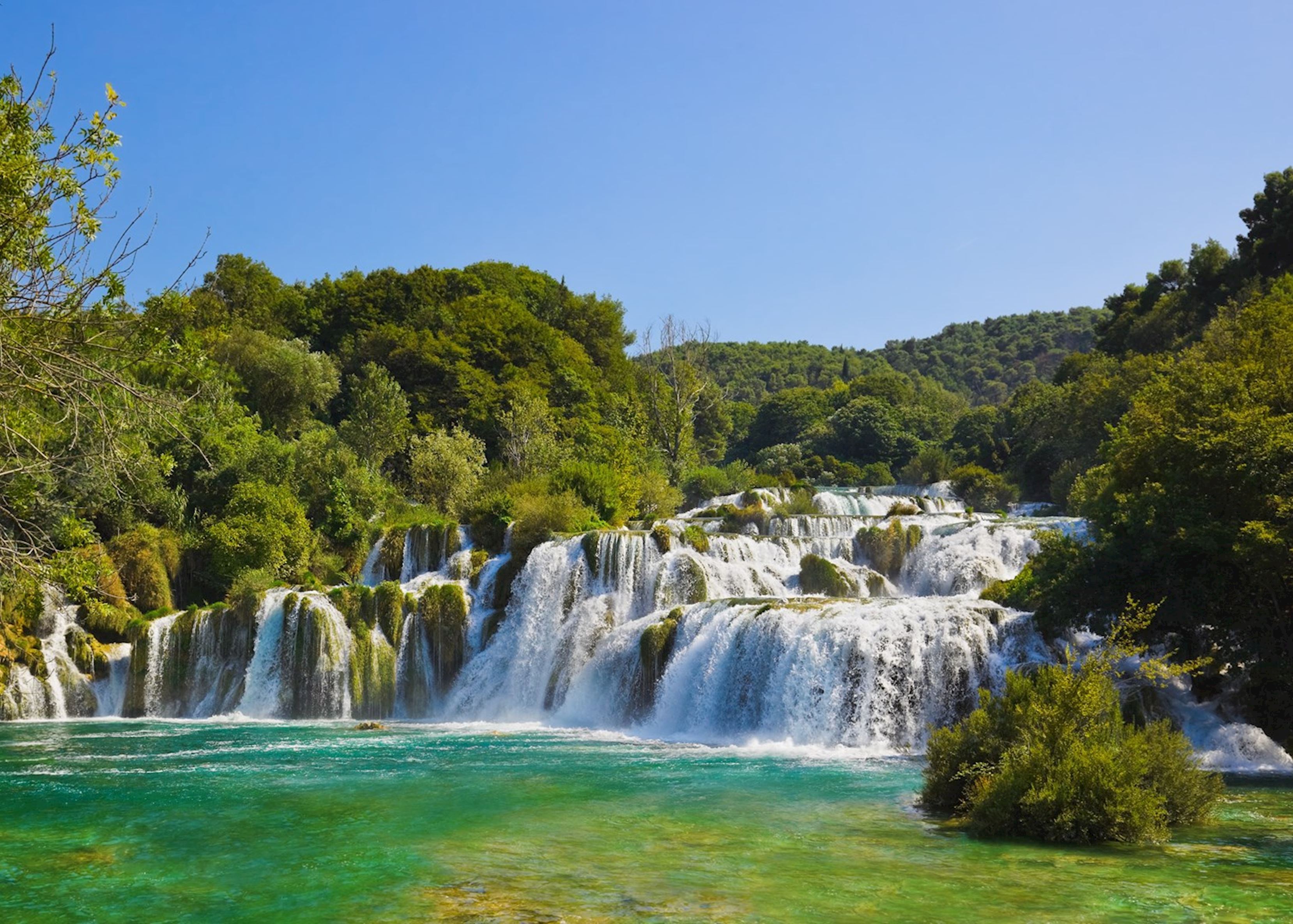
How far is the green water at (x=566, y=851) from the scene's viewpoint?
9.81m

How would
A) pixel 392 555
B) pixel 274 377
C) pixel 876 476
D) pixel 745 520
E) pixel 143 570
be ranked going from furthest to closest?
pixel 876 476, pixel 274 377, pixel 745 520, pixel 392 555, pixel 143 570

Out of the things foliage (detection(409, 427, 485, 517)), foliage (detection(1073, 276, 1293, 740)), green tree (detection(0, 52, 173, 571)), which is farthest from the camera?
foliage (detection(409, 427, 485, 517))

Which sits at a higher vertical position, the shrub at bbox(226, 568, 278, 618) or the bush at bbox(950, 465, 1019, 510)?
the bush at bbox(950, 465, 1019, 510)

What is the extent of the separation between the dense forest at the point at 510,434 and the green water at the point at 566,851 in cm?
328

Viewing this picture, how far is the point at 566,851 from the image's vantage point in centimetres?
1222

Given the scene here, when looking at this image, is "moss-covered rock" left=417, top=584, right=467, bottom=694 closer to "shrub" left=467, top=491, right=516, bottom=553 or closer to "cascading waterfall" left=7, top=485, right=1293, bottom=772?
"cascading waterfall" left=7, top=485, right=1293, bottom=772

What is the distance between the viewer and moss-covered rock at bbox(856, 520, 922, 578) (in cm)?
3306

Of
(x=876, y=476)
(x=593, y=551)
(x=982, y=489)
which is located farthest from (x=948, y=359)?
(x=593, y=551)

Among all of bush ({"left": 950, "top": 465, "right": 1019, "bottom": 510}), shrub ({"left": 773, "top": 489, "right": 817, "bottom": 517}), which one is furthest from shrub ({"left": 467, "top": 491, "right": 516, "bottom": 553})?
bush ({"left": 950, "top": 465, "right": 1019, "bottom": 510})

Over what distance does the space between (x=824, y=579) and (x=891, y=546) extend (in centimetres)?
350

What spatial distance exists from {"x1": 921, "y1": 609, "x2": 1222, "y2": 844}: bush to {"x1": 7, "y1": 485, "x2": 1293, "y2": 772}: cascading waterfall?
8.12 m

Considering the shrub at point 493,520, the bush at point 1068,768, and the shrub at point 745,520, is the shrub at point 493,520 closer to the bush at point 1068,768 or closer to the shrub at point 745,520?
the shrub at point 745,520

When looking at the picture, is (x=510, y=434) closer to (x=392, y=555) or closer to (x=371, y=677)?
(x=392, y=555)

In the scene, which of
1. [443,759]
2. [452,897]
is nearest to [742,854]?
[452,897]
